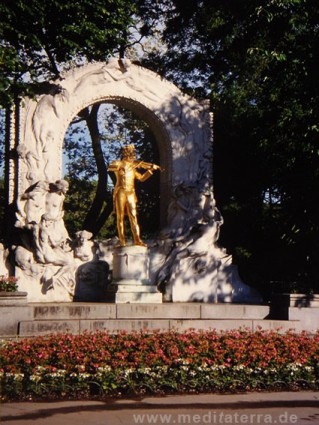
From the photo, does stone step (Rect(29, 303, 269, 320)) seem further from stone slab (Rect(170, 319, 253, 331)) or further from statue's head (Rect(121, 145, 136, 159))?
statue's head (Rect(121, 145, 136, 159))

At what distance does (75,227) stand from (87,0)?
33.3ft

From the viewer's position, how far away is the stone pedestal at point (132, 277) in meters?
14.0

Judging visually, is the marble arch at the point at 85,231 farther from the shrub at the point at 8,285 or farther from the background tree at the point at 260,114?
the background tree at the point at 260,114

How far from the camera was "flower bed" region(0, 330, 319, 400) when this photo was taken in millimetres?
8570

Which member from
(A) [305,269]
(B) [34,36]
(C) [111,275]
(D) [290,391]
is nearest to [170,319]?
(C) [111,275]

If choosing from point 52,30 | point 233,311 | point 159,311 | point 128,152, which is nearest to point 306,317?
point 233,311

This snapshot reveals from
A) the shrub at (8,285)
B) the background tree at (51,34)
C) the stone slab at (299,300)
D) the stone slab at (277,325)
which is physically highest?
the background tree at (51,34)

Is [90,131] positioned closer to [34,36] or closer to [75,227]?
[75,227]

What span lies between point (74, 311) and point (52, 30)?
6262 mm

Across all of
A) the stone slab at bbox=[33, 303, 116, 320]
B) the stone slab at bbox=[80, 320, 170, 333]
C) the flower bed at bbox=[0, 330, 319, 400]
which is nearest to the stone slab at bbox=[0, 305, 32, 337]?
the stone slab at bbox=[33, 303, 116, 320]

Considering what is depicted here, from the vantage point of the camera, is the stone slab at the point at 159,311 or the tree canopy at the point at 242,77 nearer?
the stone slab at the point at 159,311

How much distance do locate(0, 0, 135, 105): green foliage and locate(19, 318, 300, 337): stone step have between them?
4.19 metres

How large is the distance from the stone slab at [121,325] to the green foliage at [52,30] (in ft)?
14.5

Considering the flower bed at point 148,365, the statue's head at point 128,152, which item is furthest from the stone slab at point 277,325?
the statue's head at point 128,152
